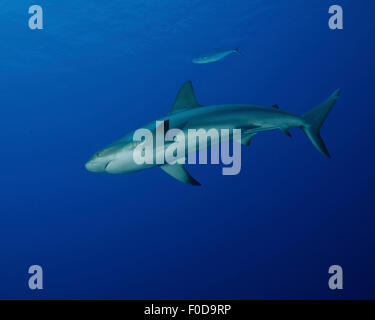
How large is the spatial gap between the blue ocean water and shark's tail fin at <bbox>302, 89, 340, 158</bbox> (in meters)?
15.5

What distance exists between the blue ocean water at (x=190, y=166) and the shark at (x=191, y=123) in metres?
15.8

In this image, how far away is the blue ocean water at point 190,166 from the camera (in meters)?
21.1

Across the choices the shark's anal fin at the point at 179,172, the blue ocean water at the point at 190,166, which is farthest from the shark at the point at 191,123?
the blue ocean water at the point at 190,166

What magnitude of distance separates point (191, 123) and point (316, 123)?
206cm

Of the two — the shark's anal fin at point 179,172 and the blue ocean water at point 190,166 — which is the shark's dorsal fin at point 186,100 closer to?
the shark's anal fin at point 179,172

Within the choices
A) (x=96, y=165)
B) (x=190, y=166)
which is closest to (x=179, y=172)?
(x=96, y=165)

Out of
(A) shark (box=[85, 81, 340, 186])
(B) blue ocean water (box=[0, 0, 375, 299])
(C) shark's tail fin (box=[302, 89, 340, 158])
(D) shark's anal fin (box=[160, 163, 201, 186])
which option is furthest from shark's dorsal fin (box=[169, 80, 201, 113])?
(B) blue ocean water (box=[0, 0, 375, 299])

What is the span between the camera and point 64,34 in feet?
66.8

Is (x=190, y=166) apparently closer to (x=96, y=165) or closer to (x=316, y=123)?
(x=316, y=123)

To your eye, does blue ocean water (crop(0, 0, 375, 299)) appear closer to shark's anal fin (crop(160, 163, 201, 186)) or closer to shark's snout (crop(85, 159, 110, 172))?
shark's anal fin (crop(160, 163, 201, 186))

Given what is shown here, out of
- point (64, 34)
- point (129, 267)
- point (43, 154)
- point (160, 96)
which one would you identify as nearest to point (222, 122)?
point (64, 34)

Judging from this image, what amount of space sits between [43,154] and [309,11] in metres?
24.4

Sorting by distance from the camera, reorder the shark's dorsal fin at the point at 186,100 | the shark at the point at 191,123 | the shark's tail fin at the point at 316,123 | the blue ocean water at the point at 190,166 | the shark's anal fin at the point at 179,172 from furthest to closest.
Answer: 1. the blue ocean water at the point at 190,166
2. the shark's tail fin at the point at 316,123
3. the shark's dorsal fin at the point at 186,100
4. the shark's anal fin at the point at 179,172
5. the shark at the point at 191,123

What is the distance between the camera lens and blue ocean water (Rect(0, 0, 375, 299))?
21.1 metres
